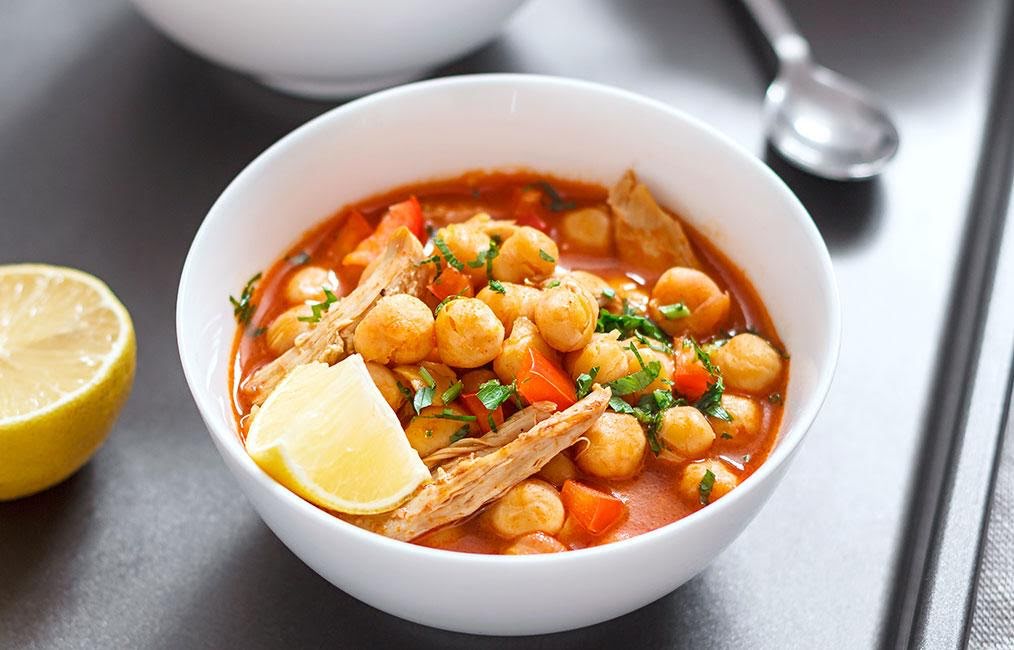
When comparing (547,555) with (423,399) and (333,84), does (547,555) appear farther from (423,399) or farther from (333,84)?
(333,84)

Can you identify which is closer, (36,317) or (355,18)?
(36,317)

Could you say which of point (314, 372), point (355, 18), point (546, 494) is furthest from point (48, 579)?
point (355, 18)

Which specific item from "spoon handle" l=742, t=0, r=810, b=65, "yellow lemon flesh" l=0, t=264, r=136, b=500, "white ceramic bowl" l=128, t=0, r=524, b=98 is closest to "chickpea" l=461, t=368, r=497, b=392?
"yellow lemon flesh" l=0, t=264, r=136, b=500

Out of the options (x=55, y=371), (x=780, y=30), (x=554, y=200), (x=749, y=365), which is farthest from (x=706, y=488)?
(x=780, y=30)

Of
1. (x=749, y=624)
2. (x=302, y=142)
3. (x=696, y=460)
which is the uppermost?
(x=302, y=142)

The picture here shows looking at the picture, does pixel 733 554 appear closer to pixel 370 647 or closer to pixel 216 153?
pixel 370 647

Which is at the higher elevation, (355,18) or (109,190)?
(355,18)
